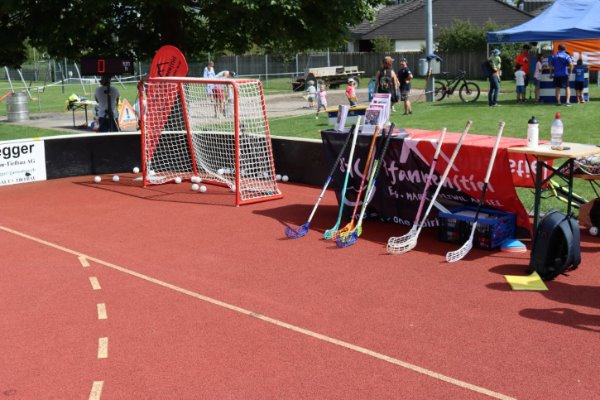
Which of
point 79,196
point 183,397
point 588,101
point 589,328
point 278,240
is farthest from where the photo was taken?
point 588,101

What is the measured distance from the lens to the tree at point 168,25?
639 inches

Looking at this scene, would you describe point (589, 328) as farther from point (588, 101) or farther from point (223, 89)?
point (588, 101)

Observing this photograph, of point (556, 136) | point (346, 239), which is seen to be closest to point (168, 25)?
point (346, 239)

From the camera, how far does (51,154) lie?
15367 millimetres

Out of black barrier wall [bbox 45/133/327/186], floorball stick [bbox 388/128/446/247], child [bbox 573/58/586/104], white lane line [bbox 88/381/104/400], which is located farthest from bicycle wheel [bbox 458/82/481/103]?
white lane line [bbox 88/381/104/400]

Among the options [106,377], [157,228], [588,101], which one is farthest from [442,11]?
[106,377]

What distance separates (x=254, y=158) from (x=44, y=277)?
596cm

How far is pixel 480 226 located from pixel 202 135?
304 inches

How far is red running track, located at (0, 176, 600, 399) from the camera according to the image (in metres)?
5.56

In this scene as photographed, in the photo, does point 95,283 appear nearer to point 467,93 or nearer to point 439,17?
point 467,93

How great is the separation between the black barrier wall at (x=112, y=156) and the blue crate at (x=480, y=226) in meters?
4.79

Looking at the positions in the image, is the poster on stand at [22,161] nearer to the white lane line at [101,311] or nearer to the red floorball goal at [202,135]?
the red floorball goal at [202,135]

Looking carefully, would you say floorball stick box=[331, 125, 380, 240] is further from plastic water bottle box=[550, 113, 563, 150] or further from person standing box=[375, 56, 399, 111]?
person standing box=[375, 56, 399, 111]

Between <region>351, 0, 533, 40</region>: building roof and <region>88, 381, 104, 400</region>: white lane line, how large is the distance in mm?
54331
